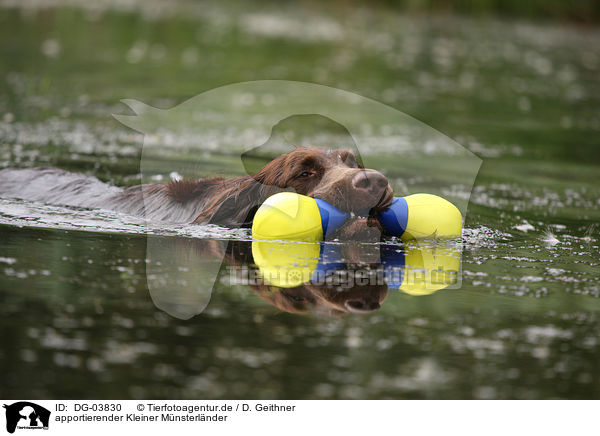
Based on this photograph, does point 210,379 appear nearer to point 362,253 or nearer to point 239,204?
point 362,253

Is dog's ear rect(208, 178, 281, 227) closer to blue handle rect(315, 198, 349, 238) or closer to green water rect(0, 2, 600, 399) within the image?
green water rect(0, 2, 600, 399)

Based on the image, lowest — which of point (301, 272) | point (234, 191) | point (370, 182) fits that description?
point (301, 272)

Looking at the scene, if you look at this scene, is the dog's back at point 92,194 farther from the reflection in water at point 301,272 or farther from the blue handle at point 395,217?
the blue handle at point 395,217

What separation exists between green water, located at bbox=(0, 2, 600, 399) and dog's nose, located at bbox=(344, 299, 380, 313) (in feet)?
0.21

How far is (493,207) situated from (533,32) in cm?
1820

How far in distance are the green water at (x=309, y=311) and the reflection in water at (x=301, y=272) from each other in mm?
101

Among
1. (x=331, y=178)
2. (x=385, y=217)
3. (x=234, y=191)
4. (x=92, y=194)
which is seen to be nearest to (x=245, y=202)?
(x=234, y=191)

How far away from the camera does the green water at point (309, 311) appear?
4.14 m

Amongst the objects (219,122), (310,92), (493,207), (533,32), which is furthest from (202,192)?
(533,32)

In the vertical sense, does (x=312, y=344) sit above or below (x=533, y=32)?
below

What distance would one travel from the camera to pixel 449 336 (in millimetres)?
4762

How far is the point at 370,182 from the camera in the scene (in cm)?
616

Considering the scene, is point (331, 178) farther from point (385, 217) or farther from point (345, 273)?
point (345, 273)
